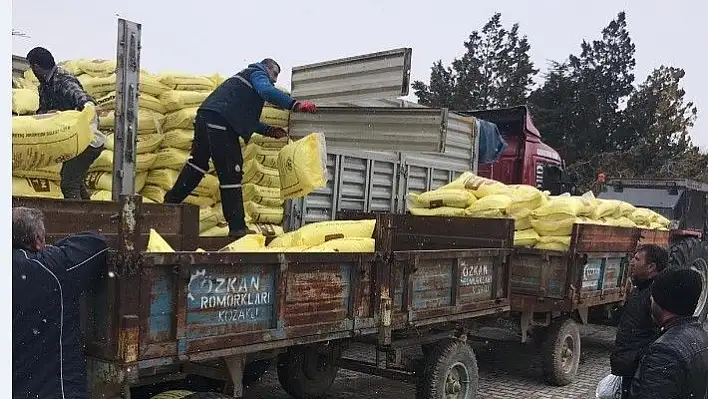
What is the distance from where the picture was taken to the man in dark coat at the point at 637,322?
3283 mm

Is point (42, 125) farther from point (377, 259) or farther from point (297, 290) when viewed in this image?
point (377, 259)

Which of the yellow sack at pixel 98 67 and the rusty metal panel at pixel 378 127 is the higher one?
the yellow sack at pixel 98 67

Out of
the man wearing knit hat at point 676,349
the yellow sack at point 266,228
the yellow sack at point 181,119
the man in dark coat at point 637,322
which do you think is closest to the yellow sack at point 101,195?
the yellow sack at point 181,119

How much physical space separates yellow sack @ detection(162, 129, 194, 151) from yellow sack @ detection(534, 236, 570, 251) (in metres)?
2.83

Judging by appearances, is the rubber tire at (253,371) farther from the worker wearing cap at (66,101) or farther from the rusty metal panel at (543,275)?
the rusty metal panel at (543,275)

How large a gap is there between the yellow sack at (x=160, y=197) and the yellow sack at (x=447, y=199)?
181 centimetres

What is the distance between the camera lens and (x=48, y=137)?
345 centimetres

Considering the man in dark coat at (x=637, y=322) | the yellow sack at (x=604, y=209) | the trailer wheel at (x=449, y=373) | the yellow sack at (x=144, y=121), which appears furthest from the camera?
the yellow sack at (x=604, y=209)

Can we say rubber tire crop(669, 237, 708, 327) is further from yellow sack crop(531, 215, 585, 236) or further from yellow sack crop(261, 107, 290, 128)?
yellow sack crop(261, 107, 290, 128)

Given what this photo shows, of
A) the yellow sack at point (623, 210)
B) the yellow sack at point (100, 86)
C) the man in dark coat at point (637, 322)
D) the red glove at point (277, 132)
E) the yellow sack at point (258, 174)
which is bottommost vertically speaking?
the man in dark coat at point (637, 322)

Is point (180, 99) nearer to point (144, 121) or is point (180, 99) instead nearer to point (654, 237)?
point (144, 121)

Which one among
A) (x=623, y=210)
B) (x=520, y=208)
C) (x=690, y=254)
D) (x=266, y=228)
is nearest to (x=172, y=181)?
(x=266, y=228)

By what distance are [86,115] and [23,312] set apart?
1.70m

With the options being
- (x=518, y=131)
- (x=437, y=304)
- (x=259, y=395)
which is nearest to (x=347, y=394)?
(x=259, y=395)
